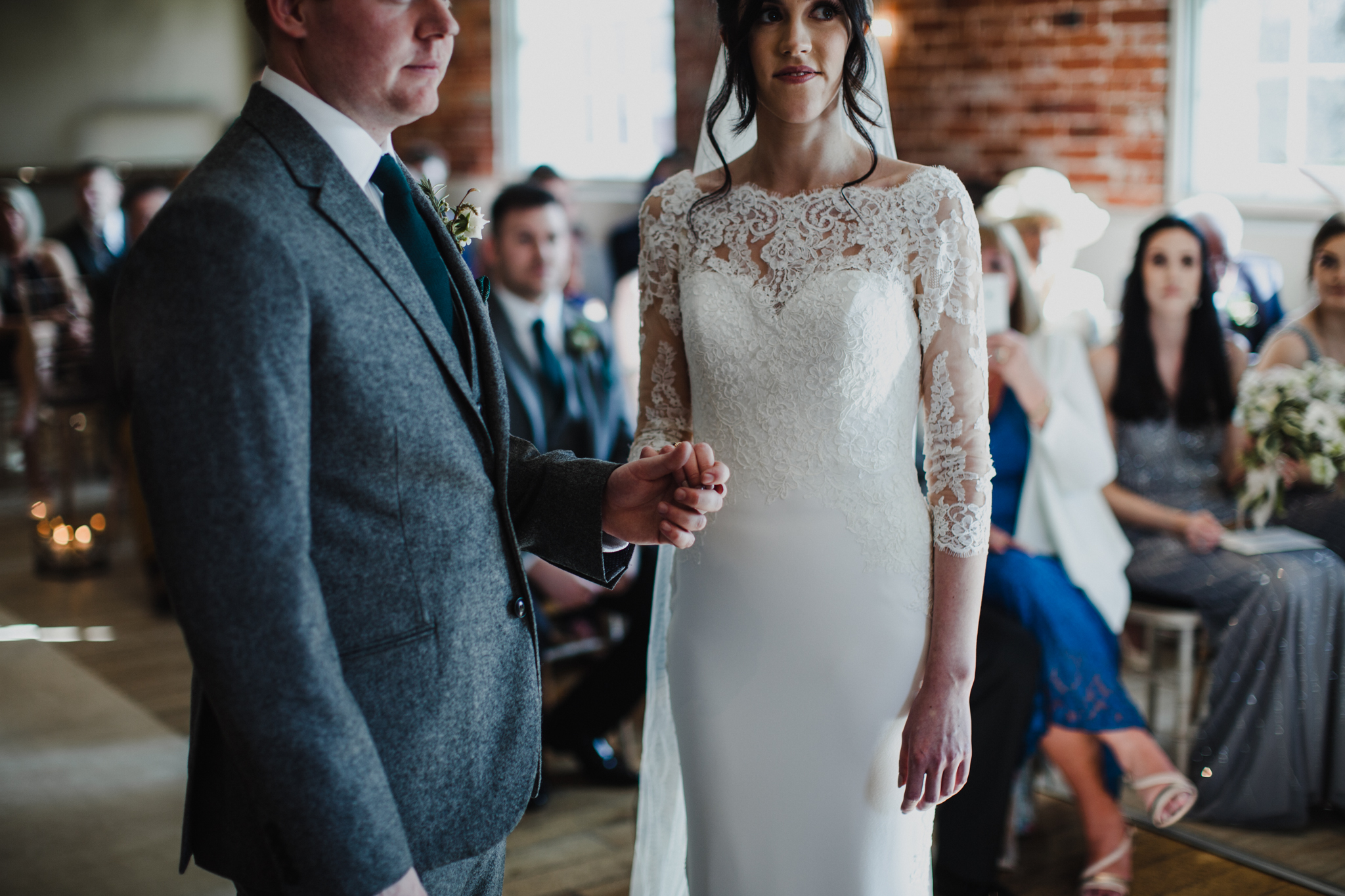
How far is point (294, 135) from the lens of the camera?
124 cm

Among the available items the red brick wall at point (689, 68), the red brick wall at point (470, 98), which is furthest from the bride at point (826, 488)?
the red brick wall at point (470, 98)

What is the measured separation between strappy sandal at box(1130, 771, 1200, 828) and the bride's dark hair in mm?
1875

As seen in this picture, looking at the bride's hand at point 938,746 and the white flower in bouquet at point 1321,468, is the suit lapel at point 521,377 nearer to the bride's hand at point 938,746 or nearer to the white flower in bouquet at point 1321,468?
the bride's hand at point 938,746

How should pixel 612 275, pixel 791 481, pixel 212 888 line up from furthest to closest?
pixel 612 275 → pixel 212 888 → pixel 791 481

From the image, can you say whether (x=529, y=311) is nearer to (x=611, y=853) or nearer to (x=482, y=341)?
(x=611, y=853)

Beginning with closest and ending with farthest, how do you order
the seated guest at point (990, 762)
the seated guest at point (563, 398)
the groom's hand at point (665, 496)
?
the groom's hand at point (665, 496) < the seated guest at point (990, 762) < the seated guest at point (563, 398)

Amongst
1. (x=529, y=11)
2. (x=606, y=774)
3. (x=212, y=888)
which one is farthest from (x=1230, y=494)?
(x=529, y=11)

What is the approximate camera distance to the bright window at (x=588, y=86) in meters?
9.29

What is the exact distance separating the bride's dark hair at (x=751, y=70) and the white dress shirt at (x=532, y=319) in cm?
197

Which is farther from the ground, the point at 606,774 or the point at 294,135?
the point at 294,135

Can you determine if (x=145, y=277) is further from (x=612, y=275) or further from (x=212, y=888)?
(x=612, y=275)

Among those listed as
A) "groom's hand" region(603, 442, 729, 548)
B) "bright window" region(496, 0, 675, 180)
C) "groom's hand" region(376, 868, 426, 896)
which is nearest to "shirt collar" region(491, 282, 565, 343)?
"groom's hand" region(603, 442, 729, 548)

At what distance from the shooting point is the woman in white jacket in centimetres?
303

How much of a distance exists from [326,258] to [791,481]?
0.88 m
